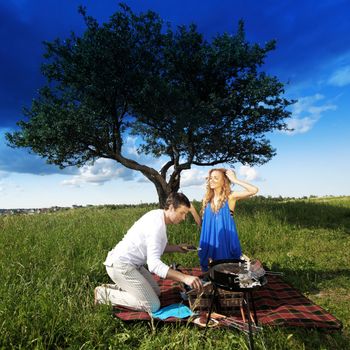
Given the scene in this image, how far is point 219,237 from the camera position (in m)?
7.05

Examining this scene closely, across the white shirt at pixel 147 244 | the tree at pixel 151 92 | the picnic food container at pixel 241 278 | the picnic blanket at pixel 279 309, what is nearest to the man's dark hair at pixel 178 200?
the white shirt at pixel 147 244

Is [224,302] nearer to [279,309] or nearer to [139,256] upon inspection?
[279,309]

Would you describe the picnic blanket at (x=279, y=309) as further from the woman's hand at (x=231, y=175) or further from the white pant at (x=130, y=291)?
the woman's hand at (x=231, y=175)

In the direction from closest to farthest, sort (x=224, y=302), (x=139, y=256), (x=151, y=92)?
(x=139, y=256) → (x=224, y=302) → (x=151, y=92)

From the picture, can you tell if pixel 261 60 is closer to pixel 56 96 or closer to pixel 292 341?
pixel 56 96

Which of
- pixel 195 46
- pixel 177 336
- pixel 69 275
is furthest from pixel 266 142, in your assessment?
pixel 177 336

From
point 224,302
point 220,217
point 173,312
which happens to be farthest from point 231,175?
point 173,312

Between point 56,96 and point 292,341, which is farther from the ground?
point 56,96

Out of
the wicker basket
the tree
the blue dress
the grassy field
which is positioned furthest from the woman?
the tree

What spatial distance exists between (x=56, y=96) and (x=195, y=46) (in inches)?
274

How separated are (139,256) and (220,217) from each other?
206 cm

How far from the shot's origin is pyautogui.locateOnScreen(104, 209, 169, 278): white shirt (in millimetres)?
5027

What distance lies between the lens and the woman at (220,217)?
7.01 m

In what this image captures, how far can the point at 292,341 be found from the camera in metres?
4.96
